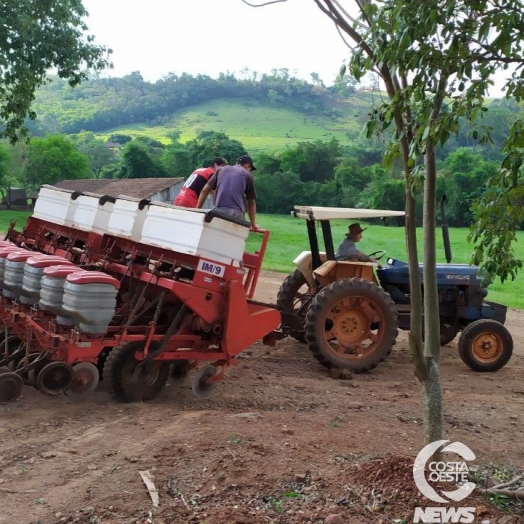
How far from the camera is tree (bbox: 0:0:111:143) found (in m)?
13.7

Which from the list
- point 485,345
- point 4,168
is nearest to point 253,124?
point 4,168

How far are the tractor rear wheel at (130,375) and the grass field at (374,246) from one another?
9.18m

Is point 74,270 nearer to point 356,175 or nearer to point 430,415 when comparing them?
point 430,415

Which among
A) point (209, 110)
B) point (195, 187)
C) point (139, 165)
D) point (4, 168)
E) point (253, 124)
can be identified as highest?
point (209, 110)

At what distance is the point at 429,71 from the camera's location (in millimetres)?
3693

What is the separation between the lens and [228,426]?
18.6 feet

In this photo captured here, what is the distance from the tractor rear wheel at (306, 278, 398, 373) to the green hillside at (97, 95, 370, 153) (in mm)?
79167

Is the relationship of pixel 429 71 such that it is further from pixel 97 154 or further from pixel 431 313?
pixel 97 154

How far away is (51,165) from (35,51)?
42818mm

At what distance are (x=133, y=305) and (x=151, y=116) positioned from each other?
11829cm

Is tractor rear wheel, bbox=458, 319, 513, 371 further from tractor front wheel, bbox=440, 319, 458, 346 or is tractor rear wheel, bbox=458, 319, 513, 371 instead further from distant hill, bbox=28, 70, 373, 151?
distant hill, bbox=28, 70, 373, 151

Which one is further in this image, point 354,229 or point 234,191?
point 354,229

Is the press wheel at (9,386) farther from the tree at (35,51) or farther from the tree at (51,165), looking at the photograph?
the tree at (51,165)

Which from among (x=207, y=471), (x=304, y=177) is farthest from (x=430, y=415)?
(x=304, y=177)
